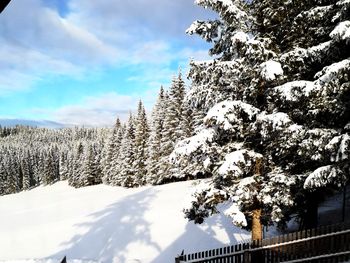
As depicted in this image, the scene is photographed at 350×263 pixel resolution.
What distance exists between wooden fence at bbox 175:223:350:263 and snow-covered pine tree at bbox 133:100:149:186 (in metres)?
44.2

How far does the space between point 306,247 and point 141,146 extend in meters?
47.0

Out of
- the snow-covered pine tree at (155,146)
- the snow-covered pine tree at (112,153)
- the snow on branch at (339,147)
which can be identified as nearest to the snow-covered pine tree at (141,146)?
the snow-covered pine tree at (155,146)

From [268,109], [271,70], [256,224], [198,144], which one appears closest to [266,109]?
[268,109]

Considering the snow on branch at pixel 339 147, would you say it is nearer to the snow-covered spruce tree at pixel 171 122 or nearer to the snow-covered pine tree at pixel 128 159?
the snow-covered spruce tree at pixel 171 122

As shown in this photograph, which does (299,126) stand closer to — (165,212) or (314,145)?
(314,145)

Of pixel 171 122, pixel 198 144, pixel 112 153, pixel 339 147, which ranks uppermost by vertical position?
pixel 171 122

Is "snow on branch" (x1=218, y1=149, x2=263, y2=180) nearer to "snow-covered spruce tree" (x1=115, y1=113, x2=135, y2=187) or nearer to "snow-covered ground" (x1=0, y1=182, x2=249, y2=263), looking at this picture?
"snow-covered ground" (x1=0, y1=182, x2=249, y2=263)

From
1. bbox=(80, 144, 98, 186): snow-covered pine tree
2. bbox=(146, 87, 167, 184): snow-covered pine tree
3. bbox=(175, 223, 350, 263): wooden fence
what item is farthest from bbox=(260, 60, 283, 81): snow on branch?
bbox=(80, 144, 98, 186): snow-covered pine tree

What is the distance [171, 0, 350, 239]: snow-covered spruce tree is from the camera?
38.1 ft

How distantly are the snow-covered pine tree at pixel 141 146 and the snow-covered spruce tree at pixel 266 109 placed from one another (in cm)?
4366

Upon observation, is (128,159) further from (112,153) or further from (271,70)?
(271,70)

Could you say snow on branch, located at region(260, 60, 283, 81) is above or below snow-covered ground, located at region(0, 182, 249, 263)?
above

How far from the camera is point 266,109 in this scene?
12828 mm

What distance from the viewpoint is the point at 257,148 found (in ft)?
42.6
